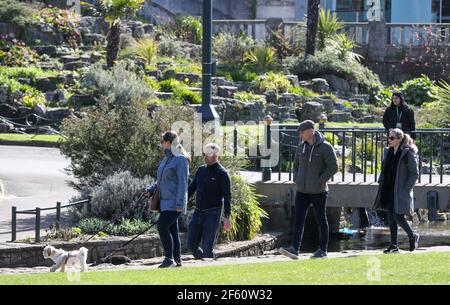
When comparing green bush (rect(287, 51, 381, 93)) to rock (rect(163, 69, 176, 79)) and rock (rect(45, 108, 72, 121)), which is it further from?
rock (rect(45, 108, 72, 121))

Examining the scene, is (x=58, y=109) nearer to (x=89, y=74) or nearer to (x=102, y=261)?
(x=89, y=74)

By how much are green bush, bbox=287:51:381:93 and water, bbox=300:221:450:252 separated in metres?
12.7

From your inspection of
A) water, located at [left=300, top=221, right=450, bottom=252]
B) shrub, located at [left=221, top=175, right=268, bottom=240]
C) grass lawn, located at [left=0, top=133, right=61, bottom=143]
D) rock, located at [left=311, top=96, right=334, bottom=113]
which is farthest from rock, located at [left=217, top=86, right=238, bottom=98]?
shrub, located at [left=221, top=175, right=268, bottom=240]

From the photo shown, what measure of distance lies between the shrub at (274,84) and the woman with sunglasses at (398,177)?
1832 cm

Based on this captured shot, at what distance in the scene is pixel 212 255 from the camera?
15078mm

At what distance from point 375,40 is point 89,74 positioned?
11525 mm

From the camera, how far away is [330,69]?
1401 inches

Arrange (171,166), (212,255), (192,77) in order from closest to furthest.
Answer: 1. (171,166)
2. (212,255)
3. (192,77)

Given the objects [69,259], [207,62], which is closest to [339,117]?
[207,62]

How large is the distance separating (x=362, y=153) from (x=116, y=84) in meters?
10.5

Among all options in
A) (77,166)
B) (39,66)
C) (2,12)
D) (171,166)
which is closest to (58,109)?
(39,66)

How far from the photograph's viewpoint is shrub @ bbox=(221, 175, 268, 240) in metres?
18.2

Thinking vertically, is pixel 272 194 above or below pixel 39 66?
below

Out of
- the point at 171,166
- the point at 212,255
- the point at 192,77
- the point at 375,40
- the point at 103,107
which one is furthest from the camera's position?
the point at 375,40
